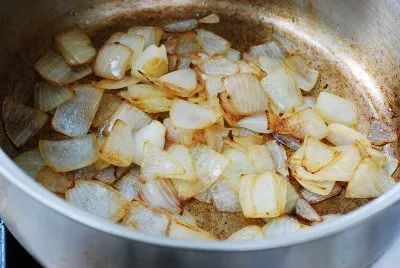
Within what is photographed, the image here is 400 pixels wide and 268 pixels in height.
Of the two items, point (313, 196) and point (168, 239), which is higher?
point (168, 239)

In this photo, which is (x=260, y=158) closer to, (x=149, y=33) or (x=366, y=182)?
(x=366, y=182)

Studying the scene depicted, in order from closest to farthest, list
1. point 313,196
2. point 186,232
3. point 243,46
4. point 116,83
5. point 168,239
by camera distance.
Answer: point 168,239 < point 186,232 < point 313,196 < point 116,83 < point 243,46

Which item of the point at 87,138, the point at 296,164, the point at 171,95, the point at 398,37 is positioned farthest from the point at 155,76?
the point at 398,37

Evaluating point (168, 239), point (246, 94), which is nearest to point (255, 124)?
point (246, 94)

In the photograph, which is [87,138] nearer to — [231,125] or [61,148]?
[61,148]

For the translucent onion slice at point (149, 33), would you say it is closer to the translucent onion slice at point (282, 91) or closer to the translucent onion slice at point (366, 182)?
the translucent onion slice at point (282, 91)

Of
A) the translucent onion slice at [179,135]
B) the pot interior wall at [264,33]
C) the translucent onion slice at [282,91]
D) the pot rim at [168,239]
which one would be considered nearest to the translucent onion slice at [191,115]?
the translucent onion slice at [179,135]
